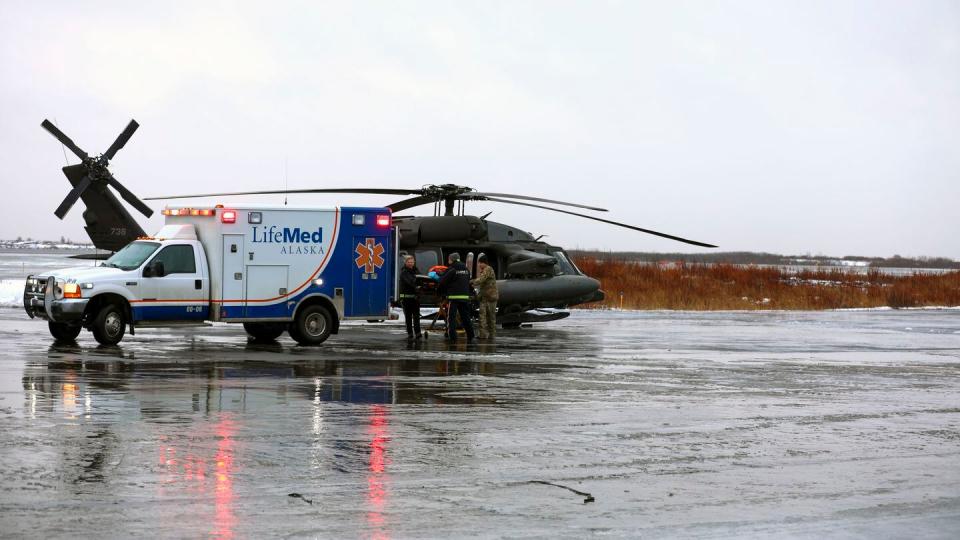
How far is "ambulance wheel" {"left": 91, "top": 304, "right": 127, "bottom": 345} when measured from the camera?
20047 millimetres

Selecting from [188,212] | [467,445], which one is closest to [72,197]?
[188,212]

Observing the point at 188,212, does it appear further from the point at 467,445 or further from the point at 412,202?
the point at 467,445

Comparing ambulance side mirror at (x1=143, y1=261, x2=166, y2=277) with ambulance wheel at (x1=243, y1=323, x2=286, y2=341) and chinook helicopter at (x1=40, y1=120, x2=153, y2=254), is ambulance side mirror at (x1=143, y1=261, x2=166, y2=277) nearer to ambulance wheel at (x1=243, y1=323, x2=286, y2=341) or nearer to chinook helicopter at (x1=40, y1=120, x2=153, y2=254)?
ambulance wheel at (x1=243, y1=323, x2=286, y2=341)

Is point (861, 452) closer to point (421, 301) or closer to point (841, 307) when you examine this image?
point (421, 301)

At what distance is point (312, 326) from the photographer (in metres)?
21.8

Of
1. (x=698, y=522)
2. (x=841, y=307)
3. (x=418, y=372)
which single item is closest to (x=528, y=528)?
(x=698, y=522)

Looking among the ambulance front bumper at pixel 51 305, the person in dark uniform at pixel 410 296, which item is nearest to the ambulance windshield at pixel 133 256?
the ambulance front bumper at pixel 51 305

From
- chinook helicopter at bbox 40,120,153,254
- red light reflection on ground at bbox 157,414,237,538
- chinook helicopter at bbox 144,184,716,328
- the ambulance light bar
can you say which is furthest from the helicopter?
red light reflection on ground at bbox 157,414,237,538

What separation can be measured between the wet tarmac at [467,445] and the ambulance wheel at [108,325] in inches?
17.1

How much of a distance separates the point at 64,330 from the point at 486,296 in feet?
27.4

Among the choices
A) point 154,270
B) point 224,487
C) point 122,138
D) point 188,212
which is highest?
point 122,138

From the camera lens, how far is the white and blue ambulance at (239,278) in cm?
2031

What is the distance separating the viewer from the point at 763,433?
36.8ft

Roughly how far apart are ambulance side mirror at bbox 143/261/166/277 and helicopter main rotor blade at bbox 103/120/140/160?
755 inches
